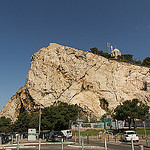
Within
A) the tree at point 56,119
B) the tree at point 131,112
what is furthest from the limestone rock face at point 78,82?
the tree at point 131,112

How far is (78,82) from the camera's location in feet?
238

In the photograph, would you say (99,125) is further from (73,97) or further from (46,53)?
(46,53)

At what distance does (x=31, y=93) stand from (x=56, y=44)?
88.8 ft

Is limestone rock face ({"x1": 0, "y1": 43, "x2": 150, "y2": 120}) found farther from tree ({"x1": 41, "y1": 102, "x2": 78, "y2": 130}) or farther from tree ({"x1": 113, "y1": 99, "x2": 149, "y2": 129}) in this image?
tree ({"x1": 113, "y1": 99, "x2": 149, "y2": 129})

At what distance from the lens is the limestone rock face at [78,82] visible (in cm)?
6806

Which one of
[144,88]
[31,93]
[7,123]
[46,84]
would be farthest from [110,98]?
[7,123]

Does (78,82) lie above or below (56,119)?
above

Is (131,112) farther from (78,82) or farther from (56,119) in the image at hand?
(78,82)

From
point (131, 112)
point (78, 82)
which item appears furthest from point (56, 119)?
point (78, 82)

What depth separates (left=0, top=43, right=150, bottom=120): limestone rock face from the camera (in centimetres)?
6806

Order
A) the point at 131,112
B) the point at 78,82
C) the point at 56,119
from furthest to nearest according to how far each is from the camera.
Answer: the point at 78,82 → the point at 56,119 → the point at 131,112

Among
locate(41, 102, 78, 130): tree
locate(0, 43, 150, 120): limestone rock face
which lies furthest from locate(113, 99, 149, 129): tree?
locate(0, 43, 150, 120): limestone rock face

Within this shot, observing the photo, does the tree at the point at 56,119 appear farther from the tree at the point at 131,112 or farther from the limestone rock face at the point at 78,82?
the limestone rock face at the point at 78,82

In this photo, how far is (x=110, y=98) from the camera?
231 feet
